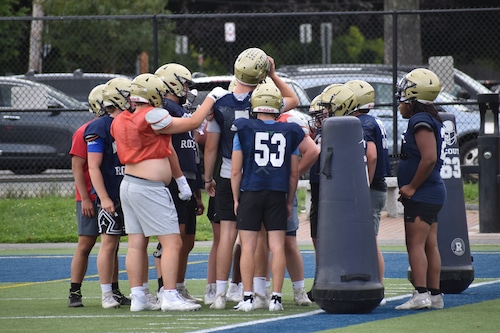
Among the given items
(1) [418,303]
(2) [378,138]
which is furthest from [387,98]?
(1) [418,303]

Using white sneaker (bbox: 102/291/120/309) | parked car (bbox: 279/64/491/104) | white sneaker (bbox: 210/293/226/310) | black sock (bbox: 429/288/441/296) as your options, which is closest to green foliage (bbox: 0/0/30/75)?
parked car (bbox: 279/64/491/104)

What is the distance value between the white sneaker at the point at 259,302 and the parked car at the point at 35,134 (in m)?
10.4

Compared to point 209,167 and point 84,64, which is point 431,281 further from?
point 84,64

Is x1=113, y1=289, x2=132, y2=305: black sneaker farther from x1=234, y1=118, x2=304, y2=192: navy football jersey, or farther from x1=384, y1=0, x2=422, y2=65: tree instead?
x1=384, y1=0, x2=422, y2=65: tree

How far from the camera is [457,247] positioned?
1068cm

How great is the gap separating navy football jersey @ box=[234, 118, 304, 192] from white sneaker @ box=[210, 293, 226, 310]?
0.95 m

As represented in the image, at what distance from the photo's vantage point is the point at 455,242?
10.7 meters

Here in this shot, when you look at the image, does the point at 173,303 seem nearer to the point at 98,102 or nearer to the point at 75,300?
the point at 75,300

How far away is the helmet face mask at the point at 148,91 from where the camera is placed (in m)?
9.59

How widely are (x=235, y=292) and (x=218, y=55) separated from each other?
Result: 30.2 metres

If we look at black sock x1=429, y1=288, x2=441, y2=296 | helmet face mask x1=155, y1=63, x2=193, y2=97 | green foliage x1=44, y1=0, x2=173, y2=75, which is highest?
green foliage x1=44, y1=0, x2=173, y2=75

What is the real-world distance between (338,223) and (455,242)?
1.85 meters

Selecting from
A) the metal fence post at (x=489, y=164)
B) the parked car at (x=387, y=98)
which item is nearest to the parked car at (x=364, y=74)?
the parked car at (x=387, y=98)

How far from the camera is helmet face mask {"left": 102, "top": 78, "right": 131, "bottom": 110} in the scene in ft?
32.9
